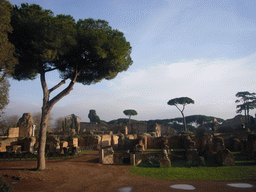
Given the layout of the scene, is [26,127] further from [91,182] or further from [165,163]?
[165,163]

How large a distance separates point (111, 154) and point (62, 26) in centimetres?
884

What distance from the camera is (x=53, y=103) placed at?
9938mm

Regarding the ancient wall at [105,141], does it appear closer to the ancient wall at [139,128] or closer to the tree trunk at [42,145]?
the tree trunk at [42,145]

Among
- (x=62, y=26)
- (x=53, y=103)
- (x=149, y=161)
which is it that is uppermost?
(x=62, y=26)

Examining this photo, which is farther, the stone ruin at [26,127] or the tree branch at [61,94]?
the stone ruin at [26,127]

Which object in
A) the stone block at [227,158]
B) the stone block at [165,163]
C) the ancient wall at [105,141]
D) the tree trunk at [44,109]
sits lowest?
the ancient wall at [105,141]

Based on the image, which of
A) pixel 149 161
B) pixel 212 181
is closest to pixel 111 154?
pixel 149 161

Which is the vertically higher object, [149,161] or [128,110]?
[128,110]

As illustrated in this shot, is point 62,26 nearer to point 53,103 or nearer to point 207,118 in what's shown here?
point 53,103

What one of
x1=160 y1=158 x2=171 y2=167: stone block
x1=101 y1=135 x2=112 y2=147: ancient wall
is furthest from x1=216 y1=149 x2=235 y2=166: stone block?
x1=101 y1=135 x2=112 y2=147: ancient wall

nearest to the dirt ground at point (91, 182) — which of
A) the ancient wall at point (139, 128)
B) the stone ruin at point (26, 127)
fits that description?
the stone ruin at point (26, 127)

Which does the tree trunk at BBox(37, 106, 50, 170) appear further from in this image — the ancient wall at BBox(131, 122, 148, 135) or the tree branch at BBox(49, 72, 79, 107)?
the ancient wall at BBox(131, 122, 148, 135)

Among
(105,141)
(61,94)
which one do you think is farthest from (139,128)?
(61,94)

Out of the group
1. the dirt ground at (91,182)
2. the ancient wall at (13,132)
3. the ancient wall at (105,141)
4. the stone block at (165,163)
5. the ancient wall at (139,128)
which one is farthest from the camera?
the ancient wall at (139,128)
